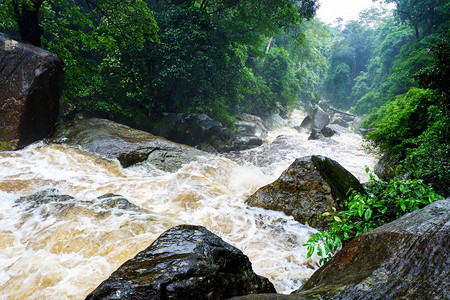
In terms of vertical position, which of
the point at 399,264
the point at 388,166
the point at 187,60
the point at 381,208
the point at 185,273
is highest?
the point at 187,60

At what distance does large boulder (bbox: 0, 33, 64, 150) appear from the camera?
744cm

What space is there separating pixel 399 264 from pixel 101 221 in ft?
13.9

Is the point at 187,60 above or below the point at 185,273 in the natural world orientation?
above

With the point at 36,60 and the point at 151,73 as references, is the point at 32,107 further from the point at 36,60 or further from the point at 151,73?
the point at 151,73

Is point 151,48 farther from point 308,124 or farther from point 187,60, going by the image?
point 308,124

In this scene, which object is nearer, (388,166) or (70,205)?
(70,205)

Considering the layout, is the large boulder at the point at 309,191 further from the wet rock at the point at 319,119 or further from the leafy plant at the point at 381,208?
the wet rock at the point at 319,119

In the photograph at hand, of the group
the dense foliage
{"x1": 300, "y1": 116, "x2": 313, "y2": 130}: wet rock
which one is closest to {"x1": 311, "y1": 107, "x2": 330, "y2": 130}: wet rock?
{"x1": 300, "y1": 116, "x2": 313, "y2": 130}: wet rock

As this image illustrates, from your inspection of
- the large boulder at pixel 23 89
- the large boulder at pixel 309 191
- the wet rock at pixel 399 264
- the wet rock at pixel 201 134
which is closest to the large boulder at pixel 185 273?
the wet rock at pixel 399 264

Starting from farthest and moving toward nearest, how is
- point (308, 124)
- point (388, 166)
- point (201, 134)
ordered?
point (308, 124)
point (201, 134)
point (388, 166)

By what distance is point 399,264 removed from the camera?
4.54ft

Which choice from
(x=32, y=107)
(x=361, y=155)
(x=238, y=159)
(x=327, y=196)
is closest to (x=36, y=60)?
(x=32, y=107)

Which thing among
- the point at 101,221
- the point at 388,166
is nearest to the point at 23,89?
the point at 101,221

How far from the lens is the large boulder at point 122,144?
8.23 meters
